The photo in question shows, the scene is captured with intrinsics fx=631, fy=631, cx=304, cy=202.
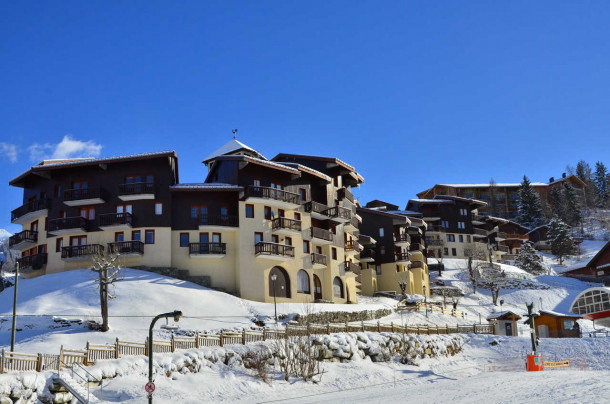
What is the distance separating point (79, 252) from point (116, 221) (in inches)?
165

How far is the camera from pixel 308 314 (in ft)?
162

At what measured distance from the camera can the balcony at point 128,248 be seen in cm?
5484

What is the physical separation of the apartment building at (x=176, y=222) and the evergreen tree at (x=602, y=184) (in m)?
117

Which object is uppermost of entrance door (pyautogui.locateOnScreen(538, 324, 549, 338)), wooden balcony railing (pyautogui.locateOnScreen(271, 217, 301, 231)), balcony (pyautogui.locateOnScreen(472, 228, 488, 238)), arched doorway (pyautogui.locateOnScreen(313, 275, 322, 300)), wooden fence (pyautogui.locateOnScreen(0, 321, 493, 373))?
balcony (pyautogui.locateOnScreen(472, 228, 488, 238))

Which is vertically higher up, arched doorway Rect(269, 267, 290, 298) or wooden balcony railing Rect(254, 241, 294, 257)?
wooden balcony railing Rect(254, 241, 294, 257)

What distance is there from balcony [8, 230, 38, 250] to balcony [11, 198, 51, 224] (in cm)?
159

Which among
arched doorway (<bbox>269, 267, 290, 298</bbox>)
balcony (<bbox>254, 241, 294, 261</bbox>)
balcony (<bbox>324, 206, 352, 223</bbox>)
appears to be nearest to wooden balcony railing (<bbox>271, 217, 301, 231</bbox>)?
balcony (<bbox>254, 241, 294, 261</bbox>)

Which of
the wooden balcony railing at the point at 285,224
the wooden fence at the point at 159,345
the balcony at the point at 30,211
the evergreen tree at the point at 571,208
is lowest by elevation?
the wooden fence at the point at 159,345

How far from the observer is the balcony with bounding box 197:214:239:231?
56.7 m

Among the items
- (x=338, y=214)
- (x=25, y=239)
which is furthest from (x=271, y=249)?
(x=25, y=239)

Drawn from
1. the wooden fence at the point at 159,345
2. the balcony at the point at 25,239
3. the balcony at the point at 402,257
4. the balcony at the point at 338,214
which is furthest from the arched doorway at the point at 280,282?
the balcony at the point at 402,257

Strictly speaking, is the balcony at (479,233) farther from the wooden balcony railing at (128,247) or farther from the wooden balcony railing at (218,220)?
the wooden balcony railing at (128,247)

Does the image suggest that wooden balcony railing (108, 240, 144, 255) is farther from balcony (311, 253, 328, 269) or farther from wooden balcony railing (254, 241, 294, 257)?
balcony (311, 253, 328, 269)

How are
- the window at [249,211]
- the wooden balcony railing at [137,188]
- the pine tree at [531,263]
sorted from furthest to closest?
the pine tree at [531,263] → the window at [249,211] → the wooden balcony railing at [137,188]
